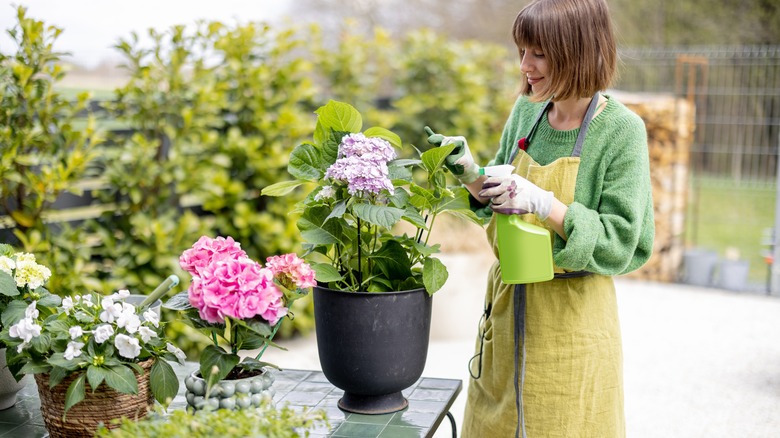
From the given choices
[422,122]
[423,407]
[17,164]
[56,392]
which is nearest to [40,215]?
[17,164]

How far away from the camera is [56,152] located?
2738 millimetres

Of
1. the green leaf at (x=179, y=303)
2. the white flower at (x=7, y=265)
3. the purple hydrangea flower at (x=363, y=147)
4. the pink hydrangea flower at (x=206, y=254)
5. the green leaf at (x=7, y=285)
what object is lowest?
the green leaf at (x=179, y=303)

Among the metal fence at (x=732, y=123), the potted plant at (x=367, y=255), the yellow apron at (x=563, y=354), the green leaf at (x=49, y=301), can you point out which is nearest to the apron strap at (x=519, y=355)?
the yellow apron at (x=563, y=354)

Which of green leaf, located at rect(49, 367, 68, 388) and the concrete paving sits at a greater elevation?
green leaf, located at rect(49, 367, 68, 388)

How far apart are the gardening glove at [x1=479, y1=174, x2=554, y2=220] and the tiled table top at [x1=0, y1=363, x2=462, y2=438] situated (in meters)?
0.42

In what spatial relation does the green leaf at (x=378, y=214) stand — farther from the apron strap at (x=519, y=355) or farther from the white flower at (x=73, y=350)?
the white flower at (x=73, y=350)

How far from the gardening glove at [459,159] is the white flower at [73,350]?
0.72 m

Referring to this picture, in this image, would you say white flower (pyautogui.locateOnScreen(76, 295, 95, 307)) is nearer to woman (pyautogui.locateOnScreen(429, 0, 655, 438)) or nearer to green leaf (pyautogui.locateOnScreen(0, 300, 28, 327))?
green leaf (pyautogui.locateOnScreen(0, 300, 28, 327))

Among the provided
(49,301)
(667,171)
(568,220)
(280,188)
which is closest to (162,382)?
(49,301)

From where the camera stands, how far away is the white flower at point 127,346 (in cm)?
134

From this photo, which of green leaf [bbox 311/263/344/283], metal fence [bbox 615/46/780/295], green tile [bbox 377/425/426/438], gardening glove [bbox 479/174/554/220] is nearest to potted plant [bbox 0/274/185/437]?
green leaf [bbox 311/263/344/283]

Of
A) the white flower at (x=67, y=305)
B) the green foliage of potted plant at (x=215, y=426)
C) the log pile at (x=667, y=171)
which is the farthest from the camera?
the log pile at (x=667, y=171)

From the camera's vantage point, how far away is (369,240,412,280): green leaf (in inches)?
60.0

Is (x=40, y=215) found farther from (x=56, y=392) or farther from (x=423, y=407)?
(x=423, y=407)
